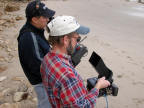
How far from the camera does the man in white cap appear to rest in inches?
65.0

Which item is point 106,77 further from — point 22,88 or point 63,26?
point 22,88

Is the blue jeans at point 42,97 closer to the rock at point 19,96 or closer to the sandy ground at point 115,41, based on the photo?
the rock at point 19,96

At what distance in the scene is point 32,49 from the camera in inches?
94.3

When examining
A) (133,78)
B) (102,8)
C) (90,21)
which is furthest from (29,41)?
(102,8)

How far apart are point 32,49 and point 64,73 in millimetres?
858

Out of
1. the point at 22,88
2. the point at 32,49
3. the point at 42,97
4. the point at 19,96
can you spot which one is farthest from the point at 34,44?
the point at 22,88

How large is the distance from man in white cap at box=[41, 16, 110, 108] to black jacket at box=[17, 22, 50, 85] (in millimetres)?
564

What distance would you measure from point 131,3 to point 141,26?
17.7ft

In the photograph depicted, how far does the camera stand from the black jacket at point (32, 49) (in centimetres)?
241

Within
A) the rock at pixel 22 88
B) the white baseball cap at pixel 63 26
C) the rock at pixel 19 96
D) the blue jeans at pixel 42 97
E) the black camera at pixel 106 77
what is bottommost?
the rock at pixel 22 88

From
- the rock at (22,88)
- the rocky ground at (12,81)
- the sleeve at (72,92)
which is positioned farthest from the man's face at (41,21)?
the rock at (22,88)

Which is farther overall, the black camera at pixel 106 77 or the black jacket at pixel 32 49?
the black jacket at pixel 32 49

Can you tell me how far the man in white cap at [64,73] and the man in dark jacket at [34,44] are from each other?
58 centimetres

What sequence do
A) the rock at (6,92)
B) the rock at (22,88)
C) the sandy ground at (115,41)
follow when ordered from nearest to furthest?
the rock at (6,92), the rock at (22,88), the sandy ground at (115,41)
